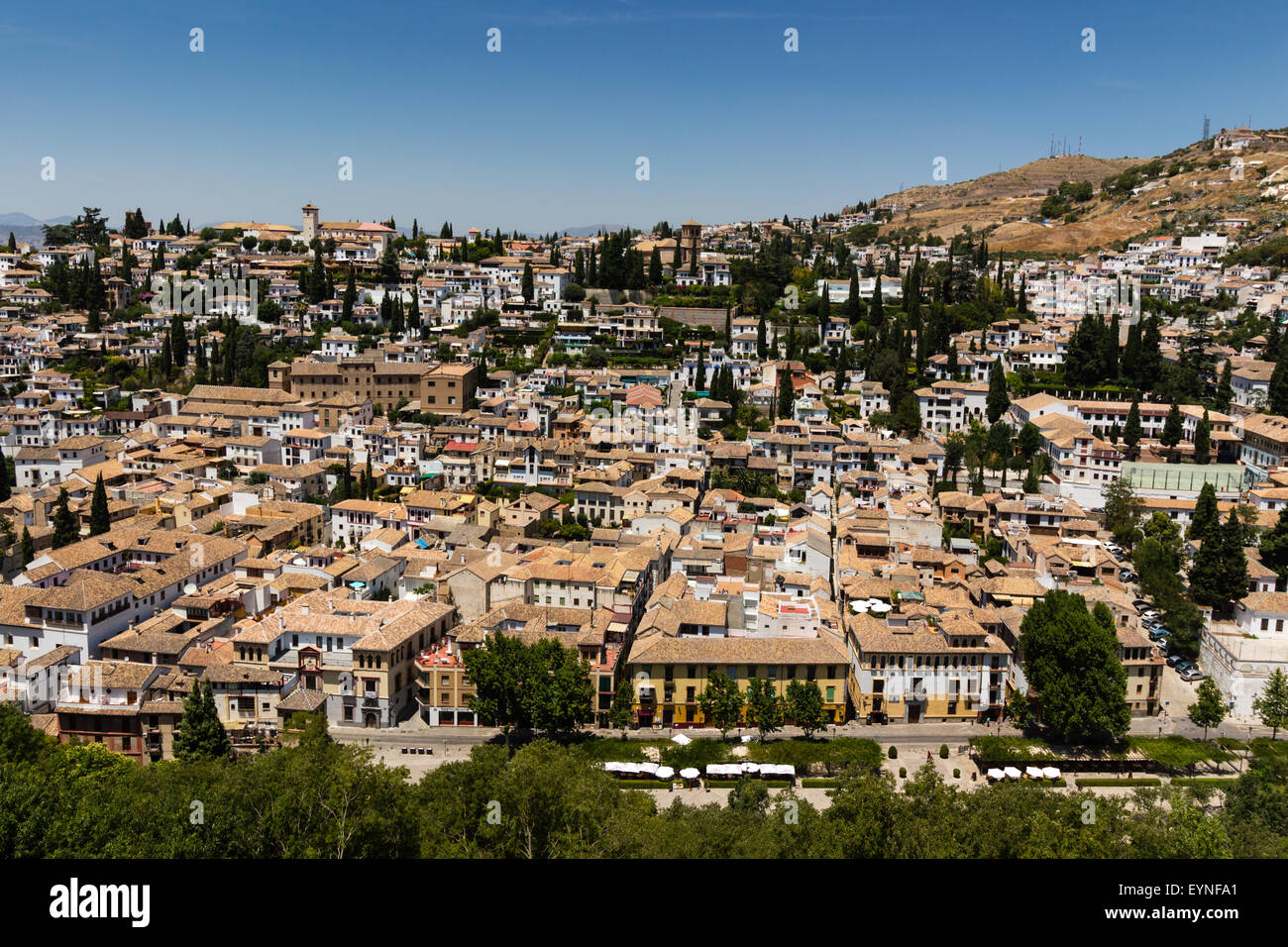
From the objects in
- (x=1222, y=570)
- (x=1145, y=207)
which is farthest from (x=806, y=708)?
(x=1145, y=207)

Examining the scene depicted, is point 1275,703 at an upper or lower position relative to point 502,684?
lower

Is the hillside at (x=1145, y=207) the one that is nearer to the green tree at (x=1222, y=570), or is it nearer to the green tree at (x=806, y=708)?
the green tree at (x=1222, y=570)

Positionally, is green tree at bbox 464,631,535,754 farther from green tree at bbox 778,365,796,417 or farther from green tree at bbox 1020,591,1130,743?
green tree at bbox 778,365,796,417

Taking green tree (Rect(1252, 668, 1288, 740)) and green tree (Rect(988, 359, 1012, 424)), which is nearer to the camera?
green tree (Rect(1252, 668, 1288, 740))

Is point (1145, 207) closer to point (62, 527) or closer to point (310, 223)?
point (310, 223)

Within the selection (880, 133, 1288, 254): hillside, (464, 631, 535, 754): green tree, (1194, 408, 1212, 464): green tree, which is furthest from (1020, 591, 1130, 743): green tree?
(880, 133, 1288, 254): hillside
